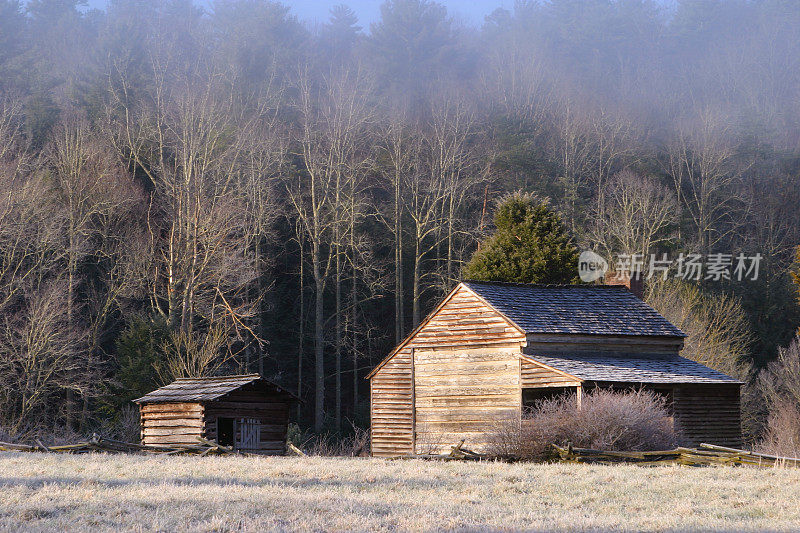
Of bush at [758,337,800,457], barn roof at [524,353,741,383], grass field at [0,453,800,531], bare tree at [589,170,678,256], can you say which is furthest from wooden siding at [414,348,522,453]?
bare tree at [589,170,678,256]

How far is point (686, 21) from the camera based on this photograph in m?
76.8

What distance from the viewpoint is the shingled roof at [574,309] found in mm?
28062

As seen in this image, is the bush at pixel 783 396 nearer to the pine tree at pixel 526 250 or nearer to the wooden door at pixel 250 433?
the pine tree at pixel 526 250

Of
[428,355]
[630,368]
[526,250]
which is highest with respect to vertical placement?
[526,250]

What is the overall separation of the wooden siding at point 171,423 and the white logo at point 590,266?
22.0 metres

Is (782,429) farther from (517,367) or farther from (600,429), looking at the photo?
(600,429)

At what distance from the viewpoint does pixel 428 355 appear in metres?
29.6

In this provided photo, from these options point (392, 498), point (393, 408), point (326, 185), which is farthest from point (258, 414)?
point (326, 185)

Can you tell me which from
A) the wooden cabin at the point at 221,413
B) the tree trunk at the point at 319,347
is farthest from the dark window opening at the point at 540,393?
the tree trunk at the point at 319,347

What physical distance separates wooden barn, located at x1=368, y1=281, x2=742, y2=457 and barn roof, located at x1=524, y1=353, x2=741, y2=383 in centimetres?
4

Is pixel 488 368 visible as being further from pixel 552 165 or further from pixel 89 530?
pixel 552 165

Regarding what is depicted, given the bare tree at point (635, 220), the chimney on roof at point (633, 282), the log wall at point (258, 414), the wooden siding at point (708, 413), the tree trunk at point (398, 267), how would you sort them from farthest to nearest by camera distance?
the tree trunk at point (398, 267)
the bare tree at point (635, 220)
the chimney on roof at point (633, 282)
the log wall at point (258, 414)
the wooden siding at point (708, 413)

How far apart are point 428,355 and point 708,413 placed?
31.4ft

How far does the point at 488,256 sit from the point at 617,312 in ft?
39.8
